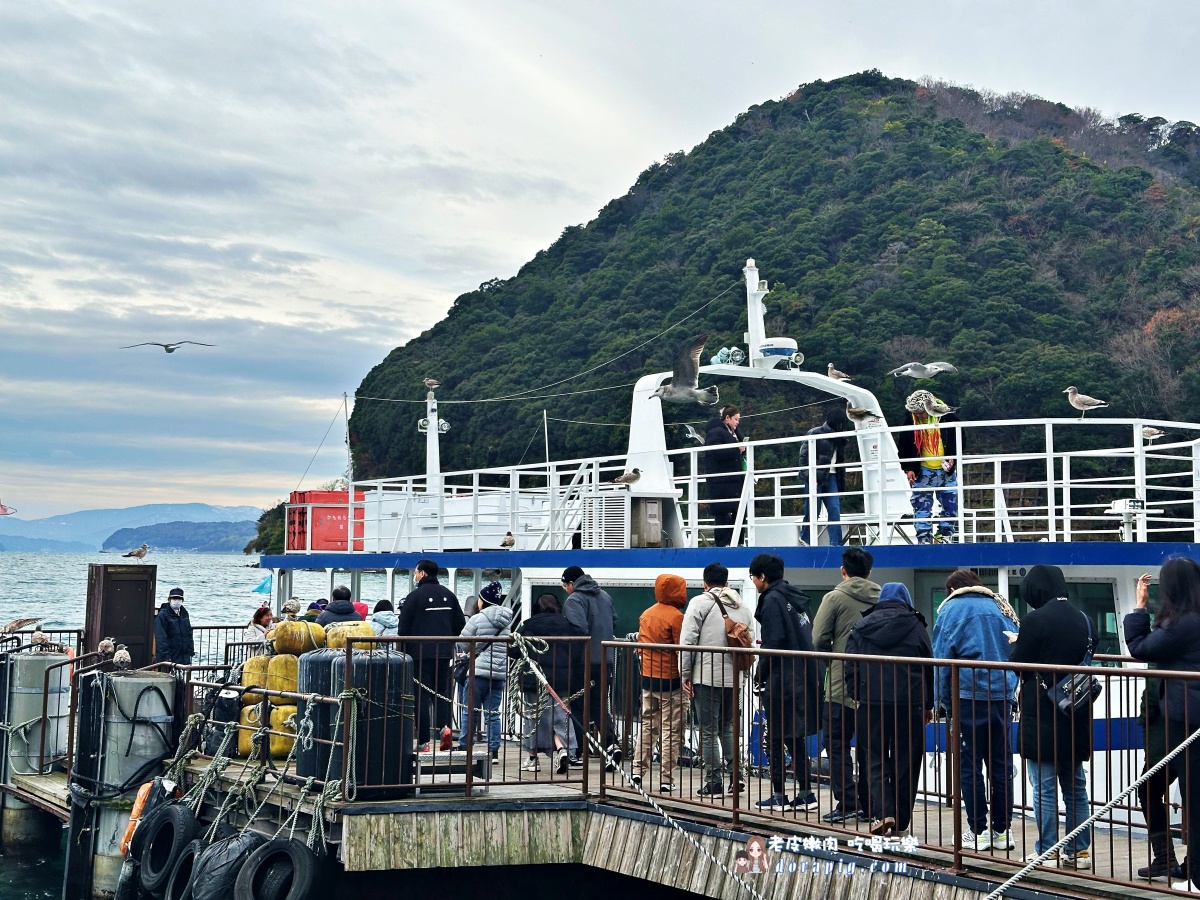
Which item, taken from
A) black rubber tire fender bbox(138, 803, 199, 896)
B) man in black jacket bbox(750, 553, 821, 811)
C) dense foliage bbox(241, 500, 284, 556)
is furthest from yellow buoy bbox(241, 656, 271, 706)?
dense foliage bbox(241, 500, 284, 556)

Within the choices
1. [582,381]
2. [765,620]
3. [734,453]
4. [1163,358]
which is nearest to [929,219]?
[1163,358]

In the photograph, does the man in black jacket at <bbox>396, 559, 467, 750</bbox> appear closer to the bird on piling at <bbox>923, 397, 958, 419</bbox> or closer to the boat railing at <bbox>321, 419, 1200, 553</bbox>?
the boat railing at <bbox>321, 419, 1200, 553</bbox>

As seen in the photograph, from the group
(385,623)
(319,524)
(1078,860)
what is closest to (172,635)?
(319,524)

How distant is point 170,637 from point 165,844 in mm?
6120

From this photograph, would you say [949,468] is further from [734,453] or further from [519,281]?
[519,281]

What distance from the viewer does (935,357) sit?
188 feet

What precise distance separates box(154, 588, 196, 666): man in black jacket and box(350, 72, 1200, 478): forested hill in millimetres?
31010

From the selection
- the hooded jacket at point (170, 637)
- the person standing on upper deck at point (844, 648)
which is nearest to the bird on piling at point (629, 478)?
the hooded jacket at point (170, 637)

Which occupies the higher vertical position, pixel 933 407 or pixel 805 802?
pixel 933 407

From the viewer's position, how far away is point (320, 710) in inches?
386

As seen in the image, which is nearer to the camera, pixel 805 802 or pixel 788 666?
pixel 805 802

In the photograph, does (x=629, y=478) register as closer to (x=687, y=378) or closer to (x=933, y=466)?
(x=687, y=378)

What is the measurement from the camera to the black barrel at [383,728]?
30.8 ft

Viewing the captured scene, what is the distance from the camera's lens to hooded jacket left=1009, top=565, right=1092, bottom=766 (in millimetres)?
7086
